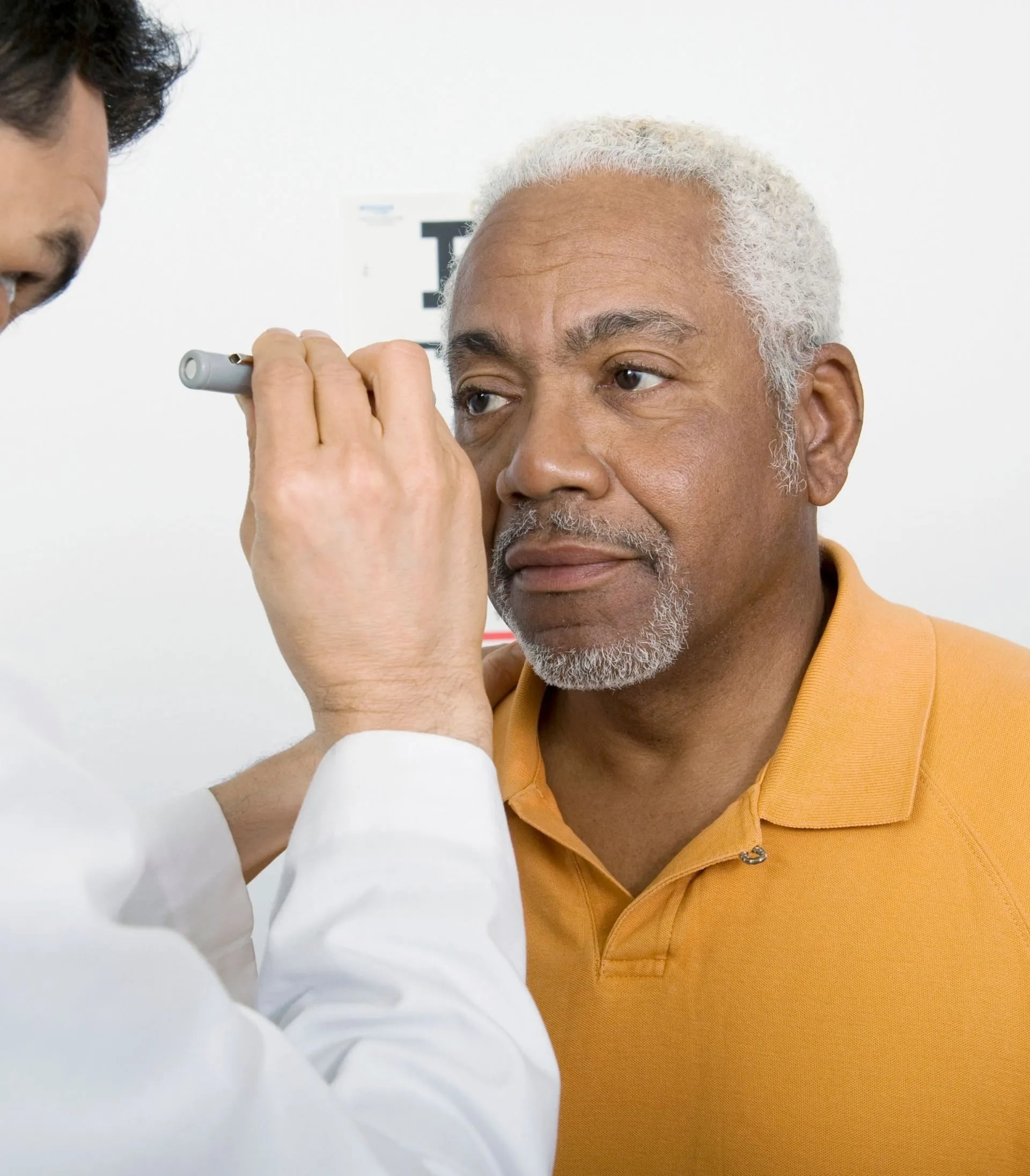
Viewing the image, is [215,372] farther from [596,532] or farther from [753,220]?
[753,220]

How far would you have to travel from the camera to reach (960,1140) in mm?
1011

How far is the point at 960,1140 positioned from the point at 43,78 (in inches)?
40.2

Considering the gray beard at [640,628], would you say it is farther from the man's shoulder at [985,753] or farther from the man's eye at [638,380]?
the man's shoulder at [985,753]

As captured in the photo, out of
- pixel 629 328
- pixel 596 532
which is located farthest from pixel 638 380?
pixel 596 532

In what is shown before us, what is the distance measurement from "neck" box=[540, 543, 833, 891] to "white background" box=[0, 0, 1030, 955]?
50.4 inches

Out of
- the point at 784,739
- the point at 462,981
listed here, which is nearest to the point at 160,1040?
the point at 462,981

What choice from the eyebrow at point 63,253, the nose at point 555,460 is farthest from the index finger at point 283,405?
the nose at point 555,460

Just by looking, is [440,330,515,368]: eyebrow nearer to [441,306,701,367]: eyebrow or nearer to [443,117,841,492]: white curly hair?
[441,306,701,367]: eyebrow

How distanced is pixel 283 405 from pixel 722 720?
2.05 feet

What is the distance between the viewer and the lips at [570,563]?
120 cm

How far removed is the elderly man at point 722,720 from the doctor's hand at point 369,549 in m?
0.31

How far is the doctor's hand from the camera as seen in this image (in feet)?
2.78

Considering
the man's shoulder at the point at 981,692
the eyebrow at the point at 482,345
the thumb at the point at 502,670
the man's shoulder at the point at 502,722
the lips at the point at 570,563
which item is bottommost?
the man's shoulder at the point at 502,722

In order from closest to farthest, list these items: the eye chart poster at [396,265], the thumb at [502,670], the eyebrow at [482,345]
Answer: the eyebrow at [482,345], the thumb at [502,670], the eye chart poster at [396,265]
